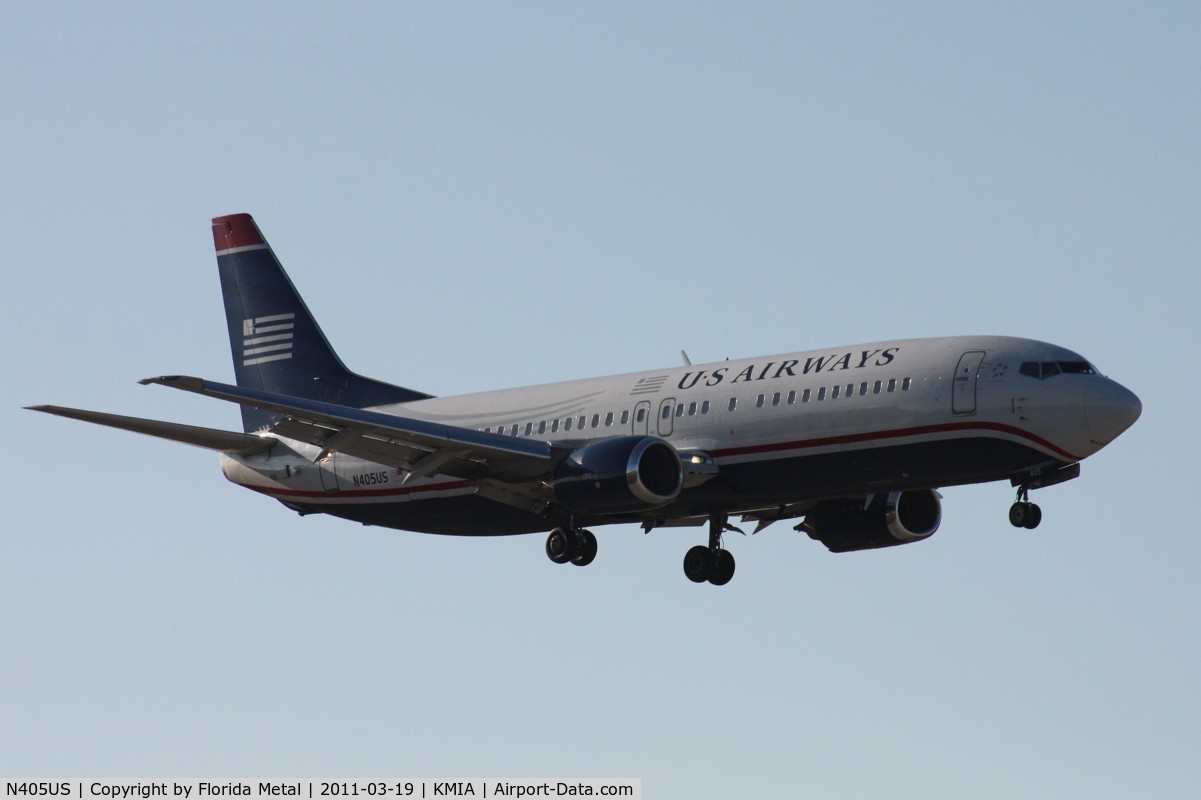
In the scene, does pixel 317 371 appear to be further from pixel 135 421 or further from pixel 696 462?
pixel 696 462

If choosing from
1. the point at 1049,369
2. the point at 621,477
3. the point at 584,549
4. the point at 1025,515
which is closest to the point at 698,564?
the point at 584,549

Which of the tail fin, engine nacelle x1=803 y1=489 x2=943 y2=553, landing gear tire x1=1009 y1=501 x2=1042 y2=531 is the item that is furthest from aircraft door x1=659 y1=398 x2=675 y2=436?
the tail fin

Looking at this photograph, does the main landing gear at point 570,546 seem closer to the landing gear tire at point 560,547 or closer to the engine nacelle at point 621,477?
the landing gear tire at point 560,547

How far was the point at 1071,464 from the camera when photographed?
154ft

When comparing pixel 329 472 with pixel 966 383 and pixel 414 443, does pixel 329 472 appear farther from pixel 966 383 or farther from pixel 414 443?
pixel 966 383

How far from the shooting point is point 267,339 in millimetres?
62156

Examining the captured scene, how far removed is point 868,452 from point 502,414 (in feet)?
38.2

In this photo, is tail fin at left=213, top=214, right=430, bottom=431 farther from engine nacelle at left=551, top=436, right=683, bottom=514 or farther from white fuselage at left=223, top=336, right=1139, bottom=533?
engine nacelle at left=551, top=436, right=683, bottom=514

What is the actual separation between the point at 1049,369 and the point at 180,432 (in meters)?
21.9

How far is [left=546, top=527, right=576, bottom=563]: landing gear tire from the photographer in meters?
51.9

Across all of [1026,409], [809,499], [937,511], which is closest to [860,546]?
[937,511]

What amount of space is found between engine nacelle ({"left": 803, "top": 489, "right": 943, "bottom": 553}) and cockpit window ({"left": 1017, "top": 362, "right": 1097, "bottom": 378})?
25.1 feet

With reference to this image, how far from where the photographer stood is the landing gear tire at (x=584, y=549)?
52062 mm

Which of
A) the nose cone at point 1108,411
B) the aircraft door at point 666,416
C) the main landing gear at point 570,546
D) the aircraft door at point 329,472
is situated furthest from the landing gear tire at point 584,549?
the nose cone at point 1108,411
